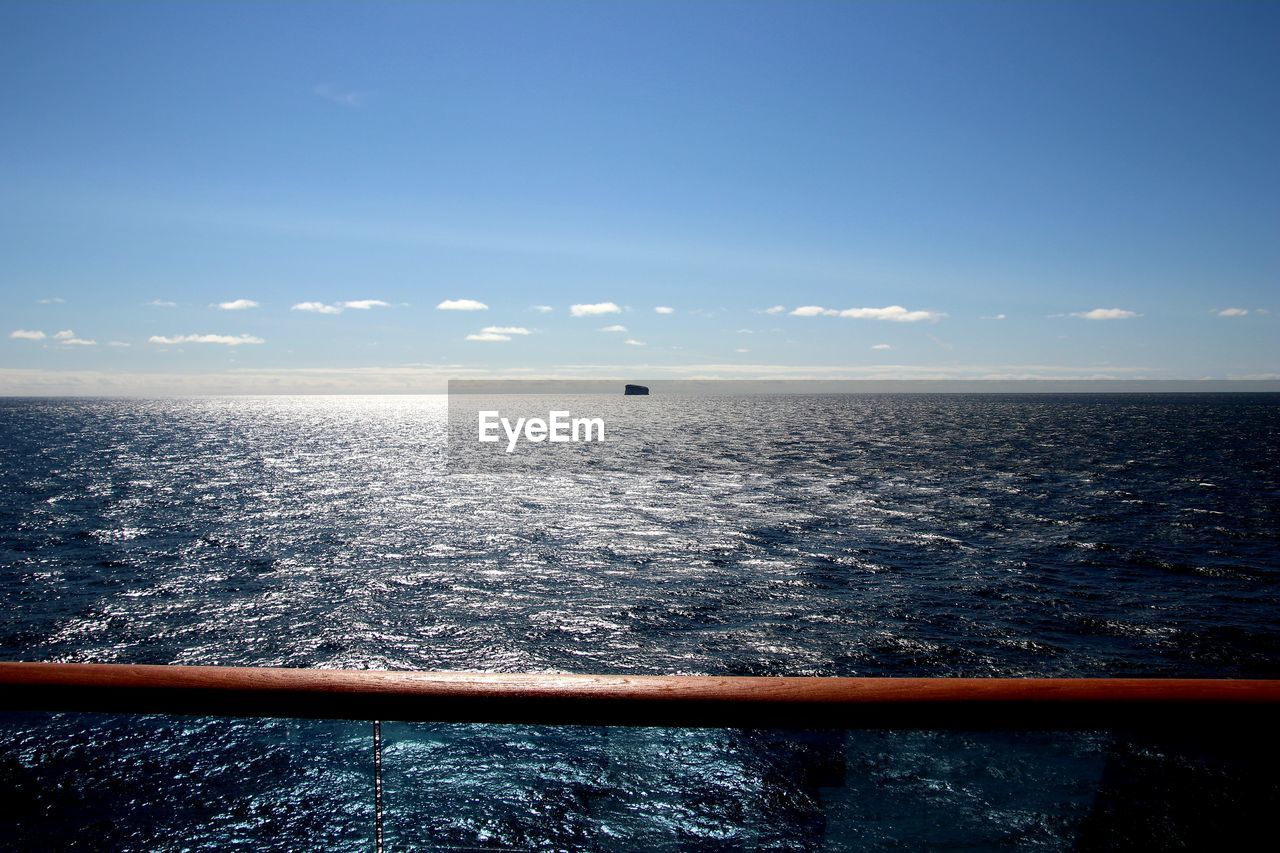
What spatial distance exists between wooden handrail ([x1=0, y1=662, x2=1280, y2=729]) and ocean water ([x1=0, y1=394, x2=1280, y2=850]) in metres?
0.10

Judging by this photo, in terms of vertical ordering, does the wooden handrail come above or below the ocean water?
above

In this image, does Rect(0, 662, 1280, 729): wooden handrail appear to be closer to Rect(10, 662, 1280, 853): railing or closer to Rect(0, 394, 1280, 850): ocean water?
Rect(10, 662, 1280, 853): railing

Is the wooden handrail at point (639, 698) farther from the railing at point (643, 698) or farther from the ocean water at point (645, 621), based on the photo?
the ocean water at point (645, 621)

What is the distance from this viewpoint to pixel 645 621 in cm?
1744

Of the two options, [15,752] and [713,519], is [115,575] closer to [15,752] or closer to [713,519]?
[713,519]

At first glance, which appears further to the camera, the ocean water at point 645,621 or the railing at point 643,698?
the ocean water at point 645,621

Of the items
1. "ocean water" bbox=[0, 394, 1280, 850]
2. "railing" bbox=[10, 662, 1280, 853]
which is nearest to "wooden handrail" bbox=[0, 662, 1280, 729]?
"railing" bbox=[10, 662, 1280, 853]

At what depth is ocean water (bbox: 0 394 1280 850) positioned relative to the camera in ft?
6.97

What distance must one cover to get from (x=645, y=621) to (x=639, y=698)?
1609cm

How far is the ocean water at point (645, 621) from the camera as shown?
83.6 inches

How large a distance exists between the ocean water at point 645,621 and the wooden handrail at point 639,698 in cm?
10

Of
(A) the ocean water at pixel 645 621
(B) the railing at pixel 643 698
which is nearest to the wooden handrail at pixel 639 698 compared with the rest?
(B) the railing at pixel 643 698

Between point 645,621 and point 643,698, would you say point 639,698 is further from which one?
point 645,621

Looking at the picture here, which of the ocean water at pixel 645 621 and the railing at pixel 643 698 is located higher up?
the railing at pixel 643 698
